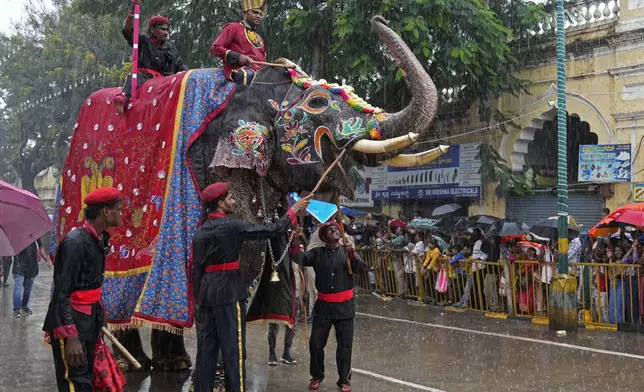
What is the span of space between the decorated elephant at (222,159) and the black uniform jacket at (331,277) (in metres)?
0.45

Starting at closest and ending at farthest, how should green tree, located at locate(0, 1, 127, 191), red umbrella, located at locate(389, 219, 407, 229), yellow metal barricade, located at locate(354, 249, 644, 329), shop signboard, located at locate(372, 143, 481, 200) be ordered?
yellow metal barricade, located at locate(354, 249, 644, 329) → red umbrella, located at locate(389, 219, 407, 229) → shop signboard, located at locate(372, 143, 481, 200) → green tree, located at locate(0, 1, 127, 191)

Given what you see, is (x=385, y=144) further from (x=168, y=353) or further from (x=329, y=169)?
(x=168, y=353)

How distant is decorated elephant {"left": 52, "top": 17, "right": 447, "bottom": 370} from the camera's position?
630 cm

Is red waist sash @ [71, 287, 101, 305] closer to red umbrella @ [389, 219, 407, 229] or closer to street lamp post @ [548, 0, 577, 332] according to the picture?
street lamp post @ [548, 0, 577, 332]

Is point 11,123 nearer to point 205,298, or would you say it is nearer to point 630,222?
point 630,222

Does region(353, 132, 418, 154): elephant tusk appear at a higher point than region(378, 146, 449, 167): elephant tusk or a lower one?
higher

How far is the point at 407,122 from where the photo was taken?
19.1 ft

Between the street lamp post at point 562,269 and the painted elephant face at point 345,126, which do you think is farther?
the street lamp post at point 562,269

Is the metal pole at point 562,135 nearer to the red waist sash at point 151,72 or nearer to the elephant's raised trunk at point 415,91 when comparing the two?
the red waist sash at point 151,72

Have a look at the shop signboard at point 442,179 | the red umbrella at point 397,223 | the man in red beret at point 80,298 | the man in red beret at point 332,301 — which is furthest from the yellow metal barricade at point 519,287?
the man in red beret at point 80,298

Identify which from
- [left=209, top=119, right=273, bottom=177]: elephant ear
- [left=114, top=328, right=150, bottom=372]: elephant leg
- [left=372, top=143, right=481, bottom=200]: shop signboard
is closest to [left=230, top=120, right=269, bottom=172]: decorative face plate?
[left=209, top=119, right=273, bottom=177]: elephant ear

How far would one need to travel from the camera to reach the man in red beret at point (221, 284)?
5977mm

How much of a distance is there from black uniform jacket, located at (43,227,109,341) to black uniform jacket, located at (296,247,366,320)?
2.70 meters

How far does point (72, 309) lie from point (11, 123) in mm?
34681
